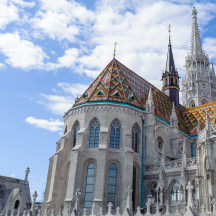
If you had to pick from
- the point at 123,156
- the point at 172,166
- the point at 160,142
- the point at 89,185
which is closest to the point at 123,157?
the point at 123,156

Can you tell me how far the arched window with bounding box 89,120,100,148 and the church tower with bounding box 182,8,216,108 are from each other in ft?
92.8

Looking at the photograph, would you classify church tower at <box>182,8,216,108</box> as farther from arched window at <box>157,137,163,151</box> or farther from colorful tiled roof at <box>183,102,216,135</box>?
arched window at <box>157,137,163,151</box>

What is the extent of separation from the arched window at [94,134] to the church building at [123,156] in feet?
0.30

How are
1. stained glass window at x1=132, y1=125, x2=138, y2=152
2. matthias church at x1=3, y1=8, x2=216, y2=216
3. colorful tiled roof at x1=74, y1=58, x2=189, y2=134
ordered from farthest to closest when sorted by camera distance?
colorful tiled roof at x1=74, y1=58, x2=189, y2=134 < stained glass window at x1=132, y1=125, x2=138, y2=152 < matthias church at x1=3, y1=8, x2=216, y2=216

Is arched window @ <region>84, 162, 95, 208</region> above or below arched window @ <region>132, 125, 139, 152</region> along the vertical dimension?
below

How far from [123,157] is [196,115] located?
1587 cm

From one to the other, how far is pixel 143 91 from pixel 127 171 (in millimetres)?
11199

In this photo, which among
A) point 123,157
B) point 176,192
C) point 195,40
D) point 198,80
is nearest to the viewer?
point 176,192

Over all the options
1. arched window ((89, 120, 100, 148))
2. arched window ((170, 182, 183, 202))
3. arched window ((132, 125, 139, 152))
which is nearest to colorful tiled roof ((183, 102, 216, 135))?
arched window ((132, 125, 139, 152))

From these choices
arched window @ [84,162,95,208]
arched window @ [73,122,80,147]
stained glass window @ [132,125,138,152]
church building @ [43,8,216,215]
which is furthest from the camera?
arched window @ [73,122,80,147]

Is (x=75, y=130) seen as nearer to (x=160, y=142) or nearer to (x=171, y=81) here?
(x=160, y=142)

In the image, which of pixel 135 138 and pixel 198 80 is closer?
pixel 135 138

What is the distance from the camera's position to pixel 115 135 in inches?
1029

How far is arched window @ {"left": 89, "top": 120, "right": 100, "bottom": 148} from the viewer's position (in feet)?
84.8
